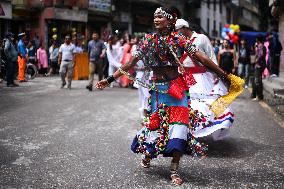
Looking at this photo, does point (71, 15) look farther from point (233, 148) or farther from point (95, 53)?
point (233, 148)

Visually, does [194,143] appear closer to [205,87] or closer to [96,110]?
[205,87]

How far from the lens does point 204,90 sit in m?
6.69

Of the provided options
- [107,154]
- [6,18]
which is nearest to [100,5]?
[6,18]

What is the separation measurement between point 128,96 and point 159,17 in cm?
935

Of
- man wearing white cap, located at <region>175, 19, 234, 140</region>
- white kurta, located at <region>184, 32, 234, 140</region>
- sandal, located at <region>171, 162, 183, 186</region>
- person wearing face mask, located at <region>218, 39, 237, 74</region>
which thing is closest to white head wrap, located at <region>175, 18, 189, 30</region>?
man wearing white cap, located at <region>175, 19, 234, 140</region>

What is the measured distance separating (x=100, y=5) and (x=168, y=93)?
2963cm

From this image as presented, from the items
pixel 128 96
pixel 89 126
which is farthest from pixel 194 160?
pixel 128 96

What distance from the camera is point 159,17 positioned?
4953 millimetres

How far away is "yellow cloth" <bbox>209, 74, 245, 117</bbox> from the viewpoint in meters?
5.26

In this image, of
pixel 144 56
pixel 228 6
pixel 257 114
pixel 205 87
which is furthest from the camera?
pixel 228 6

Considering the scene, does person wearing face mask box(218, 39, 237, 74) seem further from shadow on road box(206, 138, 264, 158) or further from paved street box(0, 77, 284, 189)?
shadow on road box(206, 138, 264, 158)

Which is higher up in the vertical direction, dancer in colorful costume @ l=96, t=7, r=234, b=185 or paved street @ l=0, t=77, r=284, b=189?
dancer in colorful costume @ l=96, t=7, r=234, b=185

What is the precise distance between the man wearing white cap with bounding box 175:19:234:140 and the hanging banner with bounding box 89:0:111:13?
27.1 metres

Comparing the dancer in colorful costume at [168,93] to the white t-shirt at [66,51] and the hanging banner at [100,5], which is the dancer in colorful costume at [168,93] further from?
the hanging banner at [100,5]
